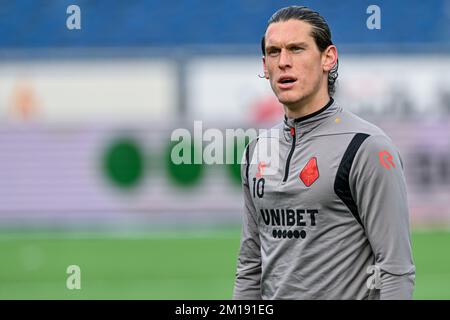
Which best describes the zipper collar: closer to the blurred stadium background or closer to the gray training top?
the gray training top

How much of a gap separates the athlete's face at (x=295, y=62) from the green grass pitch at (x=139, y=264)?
5.00 metres

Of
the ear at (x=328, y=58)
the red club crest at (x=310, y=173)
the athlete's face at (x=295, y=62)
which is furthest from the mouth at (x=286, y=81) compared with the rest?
the red club crest at (x=310, y=173)

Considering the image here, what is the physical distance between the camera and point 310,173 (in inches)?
123

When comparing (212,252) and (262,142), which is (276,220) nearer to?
(262,142)

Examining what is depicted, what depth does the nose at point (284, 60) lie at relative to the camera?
3182 mm

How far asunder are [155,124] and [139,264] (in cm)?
308

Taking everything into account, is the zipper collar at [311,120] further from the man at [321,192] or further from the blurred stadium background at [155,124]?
the blurred stadium background at [155,124]

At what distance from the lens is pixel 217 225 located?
13.0 meters

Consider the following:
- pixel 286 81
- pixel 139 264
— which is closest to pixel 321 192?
pixel 286 81

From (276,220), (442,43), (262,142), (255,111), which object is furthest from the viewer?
(442,43)

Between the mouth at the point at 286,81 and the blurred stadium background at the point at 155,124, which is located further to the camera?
the blurred stadium background at the point at 155,124

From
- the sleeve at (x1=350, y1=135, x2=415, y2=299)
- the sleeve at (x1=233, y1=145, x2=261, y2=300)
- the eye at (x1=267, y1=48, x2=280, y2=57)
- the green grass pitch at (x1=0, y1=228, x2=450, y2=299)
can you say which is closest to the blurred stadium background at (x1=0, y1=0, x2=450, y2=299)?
the green grass pitch at (x1=0, y1=228, x2=450, y2=299)

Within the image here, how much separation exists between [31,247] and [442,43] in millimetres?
7863

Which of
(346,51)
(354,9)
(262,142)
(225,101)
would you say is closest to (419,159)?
(346,51)
